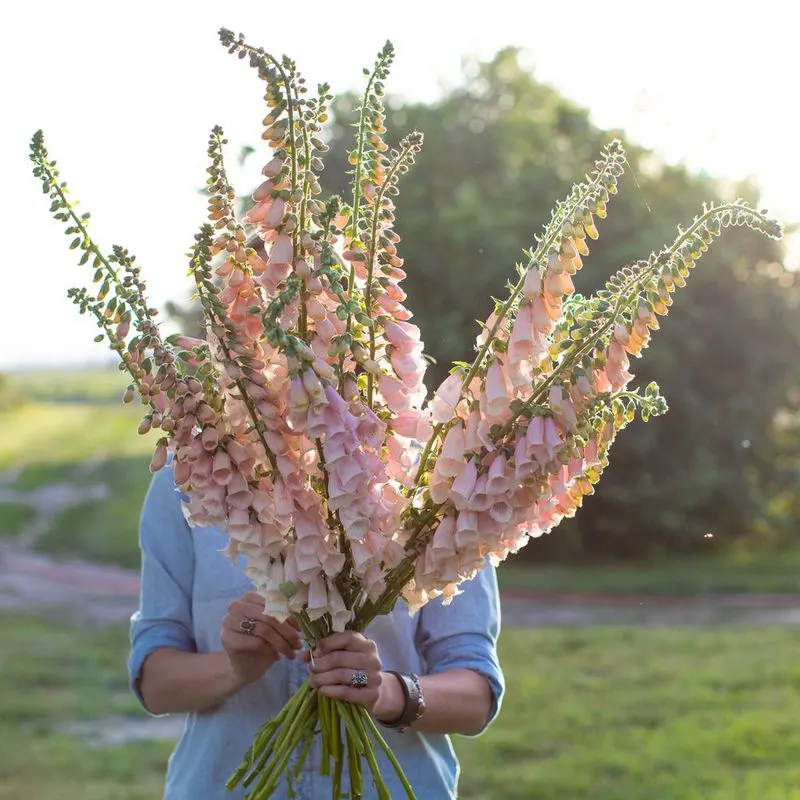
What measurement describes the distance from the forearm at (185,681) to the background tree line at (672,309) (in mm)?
11561

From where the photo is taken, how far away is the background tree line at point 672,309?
14141mm

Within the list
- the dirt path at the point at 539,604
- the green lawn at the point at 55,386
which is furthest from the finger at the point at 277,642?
the green lawn at the point at 55,386

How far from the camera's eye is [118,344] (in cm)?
151

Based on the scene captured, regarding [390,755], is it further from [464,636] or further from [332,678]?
[464,636]

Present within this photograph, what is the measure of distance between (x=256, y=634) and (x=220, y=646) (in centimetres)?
28

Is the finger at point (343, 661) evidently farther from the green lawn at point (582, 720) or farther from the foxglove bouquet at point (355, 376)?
the green lawn at point (582, 720)

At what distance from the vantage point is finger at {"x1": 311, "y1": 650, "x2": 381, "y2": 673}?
1625 mm

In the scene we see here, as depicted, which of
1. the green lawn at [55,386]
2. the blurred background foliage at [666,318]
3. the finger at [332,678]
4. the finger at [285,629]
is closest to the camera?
the finger at [332,678]

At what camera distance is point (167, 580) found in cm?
209

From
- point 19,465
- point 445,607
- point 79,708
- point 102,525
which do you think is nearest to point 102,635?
point 79,708

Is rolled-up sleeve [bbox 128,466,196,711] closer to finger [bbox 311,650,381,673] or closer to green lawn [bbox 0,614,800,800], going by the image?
finger [bbox 311,650,381,673]

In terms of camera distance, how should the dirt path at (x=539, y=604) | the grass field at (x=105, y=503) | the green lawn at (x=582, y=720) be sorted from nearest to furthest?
→ the green lawn at (x=582, y=720) → the dirt path at (x=539, y=604) → the grass field at (x=105, y=503)

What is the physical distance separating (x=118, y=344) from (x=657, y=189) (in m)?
14.5

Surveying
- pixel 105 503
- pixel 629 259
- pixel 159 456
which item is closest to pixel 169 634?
pixel 159 456
